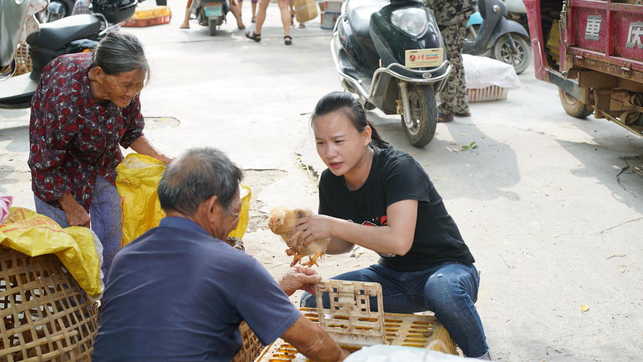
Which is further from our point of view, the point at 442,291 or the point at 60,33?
the point at 60,33

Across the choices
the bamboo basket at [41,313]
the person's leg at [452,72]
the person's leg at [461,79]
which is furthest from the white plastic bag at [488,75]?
the bamboo basket at [41,313]

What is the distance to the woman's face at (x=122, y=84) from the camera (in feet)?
8.93

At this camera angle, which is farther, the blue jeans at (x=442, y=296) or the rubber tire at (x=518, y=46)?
the rubber tire at (x=518, y=46)

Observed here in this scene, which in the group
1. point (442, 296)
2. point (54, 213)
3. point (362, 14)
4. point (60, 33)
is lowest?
point (442, 296)

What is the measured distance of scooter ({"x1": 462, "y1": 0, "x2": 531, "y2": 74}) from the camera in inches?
335

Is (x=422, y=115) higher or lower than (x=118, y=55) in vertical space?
lower

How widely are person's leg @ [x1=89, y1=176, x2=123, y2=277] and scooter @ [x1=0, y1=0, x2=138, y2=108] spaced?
2.96m

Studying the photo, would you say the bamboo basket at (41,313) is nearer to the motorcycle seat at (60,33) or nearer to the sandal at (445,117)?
the motorcycle seat at (60,33)

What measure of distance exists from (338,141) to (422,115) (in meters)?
3.01

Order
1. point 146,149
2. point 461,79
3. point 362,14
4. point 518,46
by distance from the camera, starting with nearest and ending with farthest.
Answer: point 146,149 → point 362,14 → point 461,79 → point 518,46

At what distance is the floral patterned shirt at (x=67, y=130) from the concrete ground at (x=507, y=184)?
1.26 m

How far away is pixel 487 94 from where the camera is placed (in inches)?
289

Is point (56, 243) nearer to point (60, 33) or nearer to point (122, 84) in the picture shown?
Result: point (122, 84)

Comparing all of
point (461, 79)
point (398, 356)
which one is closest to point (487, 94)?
point (461, 79)
